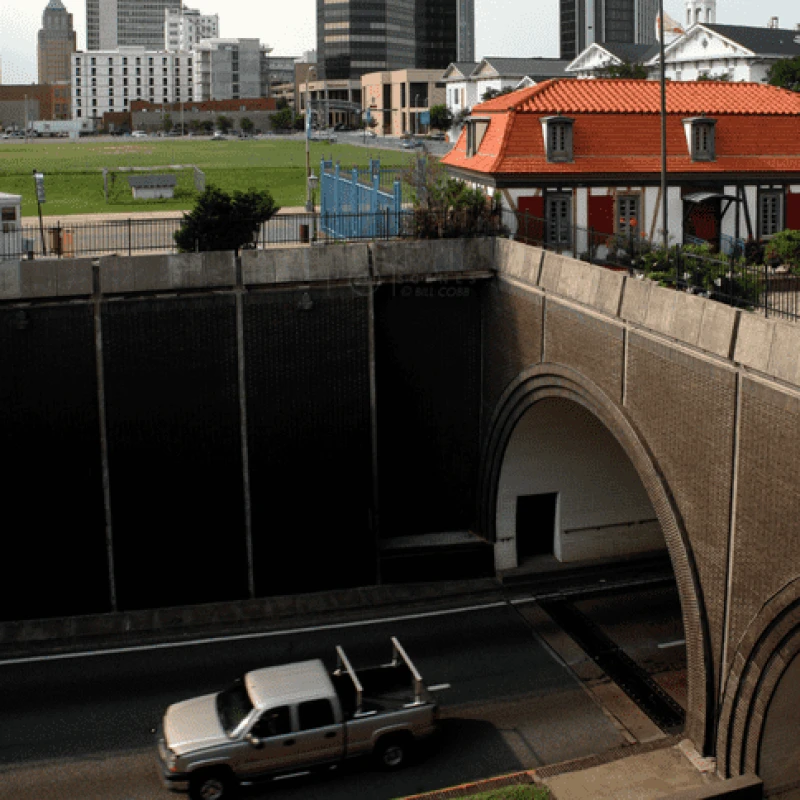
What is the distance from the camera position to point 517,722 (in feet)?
64.8

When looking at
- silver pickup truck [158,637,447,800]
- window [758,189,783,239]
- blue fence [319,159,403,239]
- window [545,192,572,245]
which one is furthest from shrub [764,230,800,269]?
silver pickup truck [158,637,447,800]

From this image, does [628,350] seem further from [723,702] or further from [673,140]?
[673,140]

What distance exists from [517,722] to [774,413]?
750cm

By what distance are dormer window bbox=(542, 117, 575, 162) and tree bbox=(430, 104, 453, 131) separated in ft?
275

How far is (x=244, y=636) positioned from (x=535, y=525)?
7.37 meters

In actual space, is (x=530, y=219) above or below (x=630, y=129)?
below

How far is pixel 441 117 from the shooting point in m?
113

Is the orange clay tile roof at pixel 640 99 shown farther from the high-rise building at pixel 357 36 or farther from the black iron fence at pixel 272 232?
the high-rise building at pixel 357 36

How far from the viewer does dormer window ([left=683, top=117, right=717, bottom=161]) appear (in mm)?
28141

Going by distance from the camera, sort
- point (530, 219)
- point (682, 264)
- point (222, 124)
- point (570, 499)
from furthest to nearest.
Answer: point (222, 124) < point (530, 219) < point (570, 499) < point (682, 264)

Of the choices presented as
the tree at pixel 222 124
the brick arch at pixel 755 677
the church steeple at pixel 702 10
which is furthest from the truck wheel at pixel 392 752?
the tree at pixel 222 124

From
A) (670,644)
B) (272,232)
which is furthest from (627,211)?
(670,644)

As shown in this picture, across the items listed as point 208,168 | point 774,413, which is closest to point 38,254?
point 774,413

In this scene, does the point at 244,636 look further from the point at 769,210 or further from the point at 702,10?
the point at 702,10
